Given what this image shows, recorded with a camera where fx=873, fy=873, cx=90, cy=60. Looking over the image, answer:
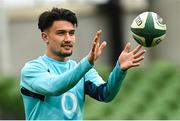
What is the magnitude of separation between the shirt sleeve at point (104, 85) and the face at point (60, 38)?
37 centimetres

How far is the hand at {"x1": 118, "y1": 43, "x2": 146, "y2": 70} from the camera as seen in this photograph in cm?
762

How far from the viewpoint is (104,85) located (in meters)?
8.12

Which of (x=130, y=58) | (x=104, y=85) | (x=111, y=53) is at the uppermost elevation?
(x=130, y=58)

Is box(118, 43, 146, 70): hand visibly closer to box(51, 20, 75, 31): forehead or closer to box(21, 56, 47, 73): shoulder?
box(51, 20, 75, 31): forehead

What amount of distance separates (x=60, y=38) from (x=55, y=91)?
520mm

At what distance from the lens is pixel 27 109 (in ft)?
26.6

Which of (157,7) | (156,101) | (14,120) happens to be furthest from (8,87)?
(157,7)

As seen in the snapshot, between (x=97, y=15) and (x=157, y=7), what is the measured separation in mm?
5384

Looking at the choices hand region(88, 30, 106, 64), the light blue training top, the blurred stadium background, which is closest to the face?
the light blue training top

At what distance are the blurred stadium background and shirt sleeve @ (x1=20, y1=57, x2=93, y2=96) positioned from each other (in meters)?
6.72

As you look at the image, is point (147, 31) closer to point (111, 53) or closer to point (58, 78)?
point (58, 78)

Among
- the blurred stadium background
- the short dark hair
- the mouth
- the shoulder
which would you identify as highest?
the short dark hair

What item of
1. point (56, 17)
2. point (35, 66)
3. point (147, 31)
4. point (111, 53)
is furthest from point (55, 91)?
point (111, 53)

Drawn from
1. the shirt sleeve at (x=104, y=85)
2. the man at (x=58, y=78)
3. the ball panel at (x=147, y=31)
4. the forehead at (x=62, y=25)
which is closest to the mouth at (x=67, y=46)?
the man at (x=58, y=78)
